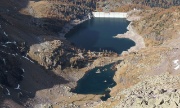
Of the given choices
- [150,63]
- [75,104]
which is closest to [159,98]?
[75,104]

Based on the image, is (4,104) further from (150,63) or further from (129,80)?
(150,63)

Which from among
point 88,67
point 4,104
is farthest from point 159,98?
point 88,67

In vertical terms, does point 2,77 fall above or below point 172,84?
above

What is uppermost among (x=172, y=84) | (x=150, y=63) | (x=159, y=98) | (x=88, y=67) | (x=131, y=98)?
(x=88, y=67)

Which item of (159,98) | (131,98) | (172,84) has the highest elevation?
(172,84)

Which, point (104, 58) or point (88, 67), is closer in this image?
point (88, 67)

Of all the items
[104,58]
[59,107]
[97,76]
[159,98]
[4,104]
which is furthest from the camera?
[104,58]

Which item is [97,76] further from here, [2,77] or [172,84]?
[172,84]

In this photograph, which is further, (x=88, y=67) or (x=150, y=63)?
(x=88, y=67)

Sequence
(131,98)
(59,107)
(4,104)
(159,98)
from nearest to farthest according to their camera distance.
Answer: (159,98)
(131,98)
(4,104)
(59,107)
